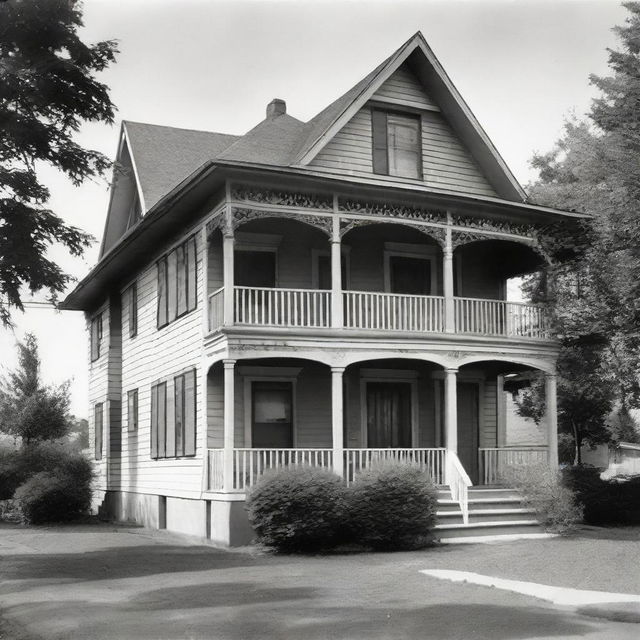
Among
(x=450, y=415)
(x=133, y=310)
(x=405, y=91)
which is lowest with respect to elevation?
(x=450, y=415)

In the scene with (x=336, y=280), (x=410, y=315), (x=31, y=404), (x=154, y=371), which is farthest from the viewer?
(x=31, y=404)

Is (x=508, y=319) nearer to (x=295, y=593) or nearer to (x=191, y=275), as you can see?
(x=191, y=275)

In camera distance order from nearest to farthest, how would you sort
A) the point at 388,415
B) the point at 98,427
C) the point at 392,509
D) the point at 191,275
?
the point at 392,509 → the point at 191,275 → the point at 388,415 → the point at 98,427

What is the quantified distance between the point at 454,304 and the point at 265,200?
5427 millimetres

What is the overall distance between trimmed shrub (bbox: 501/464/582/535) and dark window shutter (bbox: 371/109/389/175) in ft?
24.3

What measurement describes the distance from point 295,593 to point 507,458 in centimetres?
1092

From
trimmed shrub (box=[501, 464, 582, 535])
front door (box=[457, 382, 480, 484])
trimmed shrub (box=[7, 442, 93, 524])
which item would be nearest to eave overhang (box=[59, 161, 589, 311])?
front door (box=[457, 382, 480, 484])

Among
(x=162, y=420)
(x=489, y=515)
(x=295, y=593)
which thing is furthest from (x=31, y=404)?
(x=295, y=593)

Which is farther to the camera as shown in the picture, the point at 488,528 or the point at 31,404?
the point at 31,404

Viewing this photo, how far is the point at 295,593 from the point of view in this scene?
11930 mm

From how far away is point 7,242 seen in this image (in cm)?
1761

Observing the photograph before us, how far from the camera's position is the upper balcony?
1934 cm

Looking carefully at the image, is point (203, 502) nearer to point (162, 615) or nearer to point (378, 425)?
point (378, 425)

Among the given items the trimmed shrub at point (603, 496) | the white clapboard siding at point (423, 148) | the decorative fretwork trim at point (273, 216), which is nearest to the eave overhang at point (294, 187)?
the decorative fretwork trim at point (273, 216)
